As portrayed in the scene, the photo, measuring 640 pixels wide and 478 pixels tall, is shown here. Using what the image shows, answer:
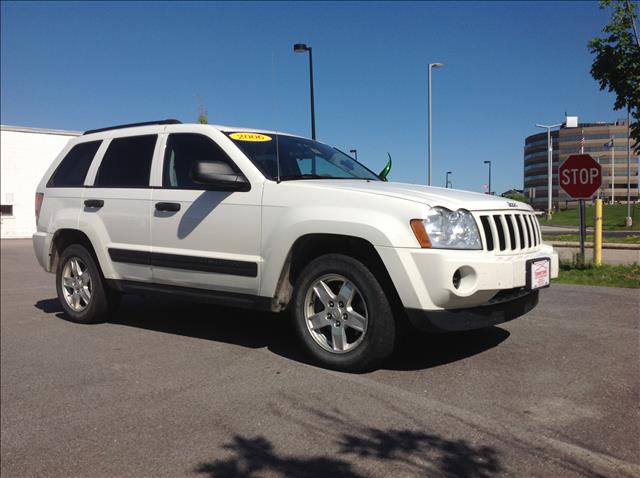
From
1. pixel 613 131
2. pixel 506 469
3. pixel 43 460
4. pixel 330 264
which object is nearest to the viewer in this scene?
pixel 506 469

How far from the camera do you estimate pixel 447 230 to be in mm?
3693

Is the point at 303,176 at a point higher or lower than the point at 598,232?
higher

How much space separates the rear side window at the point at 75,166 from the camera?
19.2ft

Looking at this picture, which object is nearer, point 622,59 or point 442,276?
point 442,276

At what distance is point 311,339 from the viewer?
4117 millimetres

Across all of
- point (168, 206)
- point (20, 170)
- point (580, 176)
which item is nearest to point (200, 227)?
point (168, 206)

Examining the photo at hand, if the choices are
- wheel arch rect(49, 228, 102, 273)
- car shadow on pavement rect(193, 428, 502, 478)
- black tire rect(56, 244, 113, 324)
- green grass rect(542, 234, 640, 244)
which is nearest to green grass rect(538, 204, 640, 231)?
green grass rect(542, 234, 640, 244)

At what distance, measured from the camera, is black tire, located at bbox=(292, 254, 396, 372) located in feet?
12.3

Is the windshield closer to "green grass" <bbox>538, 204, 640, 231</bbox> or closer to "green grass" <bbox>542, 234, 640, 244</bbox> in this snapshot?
"green grass" <bbox>538, 204, 640, 231</bbox>

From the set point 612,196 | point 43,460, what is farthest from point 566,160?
point 43,460

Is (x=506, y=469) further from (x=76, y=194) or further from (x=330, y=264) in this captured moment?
(x=76, y=194)

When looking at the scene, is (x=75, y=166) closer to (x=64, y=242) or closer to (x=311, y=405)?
(x=64, y=242)

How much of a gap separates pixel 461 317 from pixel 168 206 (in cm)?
265

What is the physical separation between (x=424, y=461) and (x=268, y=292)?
2.03 metres
